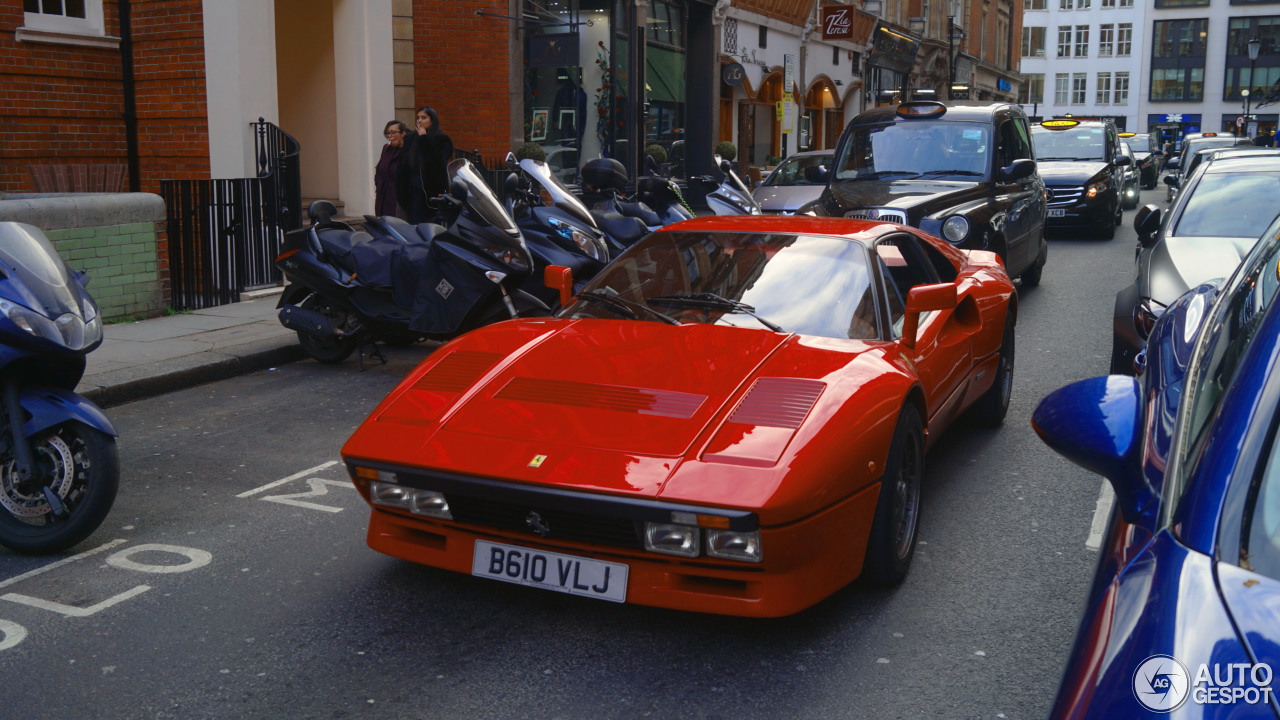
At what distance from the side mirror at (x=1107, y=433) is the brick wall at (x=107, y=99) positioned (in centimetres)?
1186

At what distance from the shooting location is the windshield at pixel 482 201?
25.1 ft

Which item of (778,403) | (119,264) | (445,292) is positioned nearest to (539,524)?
(778,403)

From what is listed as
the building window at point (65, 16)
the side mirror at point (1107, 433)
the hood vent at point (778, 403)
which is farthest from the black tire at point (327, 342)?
the side mirror at point (1107, 433)

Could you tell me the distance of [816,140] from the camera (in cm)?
3344

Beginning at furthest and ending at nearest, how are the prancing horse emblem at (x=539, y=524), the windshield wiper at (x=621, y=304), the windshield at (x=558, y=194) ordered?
the windshield at (x=558, y=194), the windshield wiper at (x=621, y=304), the prancing horse emblem at (x=539, y=524)

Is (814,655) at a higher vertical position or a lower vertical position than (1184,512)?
lower

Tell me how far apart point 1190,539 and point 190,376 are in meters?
7.52

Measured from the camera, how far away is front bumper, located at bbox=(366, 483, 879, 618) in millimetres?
3518

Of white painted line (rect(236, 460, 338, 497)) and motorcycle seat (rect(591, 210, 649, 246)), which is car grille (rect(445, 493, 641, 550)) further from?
motorcycle seat (rect(591, 210, 649, 246))

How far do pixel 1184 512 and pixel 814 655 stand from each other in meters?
2.09

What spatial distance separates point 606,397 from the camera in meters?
4.02

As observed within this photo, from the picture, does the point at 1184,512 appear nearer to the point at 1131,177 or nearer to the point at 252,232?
the point at 252,232

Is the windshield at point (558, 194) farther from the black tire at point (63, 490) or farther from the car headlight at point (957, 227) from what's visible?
the black tire at point (63, 490)

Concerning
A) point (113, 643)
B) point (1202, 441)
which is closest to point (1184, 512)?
point (1202, 441)
